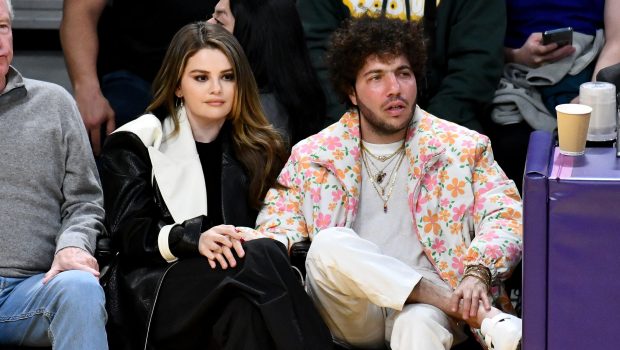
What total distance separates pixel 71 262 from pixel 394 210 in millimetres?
934

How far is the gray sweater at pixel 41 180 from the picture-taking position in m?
3.65

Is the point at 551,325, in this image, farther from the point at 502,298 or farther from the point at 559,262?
the point at 502,298

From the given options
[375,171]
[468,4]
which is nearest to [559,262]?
[375,171]

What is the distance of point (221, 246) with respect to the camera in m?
3.49

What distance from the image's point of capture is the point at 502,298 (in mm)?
3574

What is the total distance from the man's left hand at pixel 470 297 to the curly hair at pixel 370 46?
0.75 m

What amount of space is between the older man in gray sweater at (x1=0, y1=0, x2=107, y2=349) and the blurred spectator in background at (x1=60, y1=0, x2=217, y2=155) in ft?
2.15

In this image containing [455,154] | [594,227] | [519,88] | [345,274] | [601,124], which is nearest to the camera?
[594,227]

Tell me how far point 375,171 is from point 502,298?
22.1 inches

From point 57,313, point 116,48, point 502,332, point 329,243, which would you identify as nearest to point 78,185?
point 57,313

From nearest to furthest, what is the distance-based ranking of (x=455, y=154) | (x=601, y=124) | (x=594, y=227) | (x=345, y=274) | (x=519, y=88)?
(x=594, y=227)
(x=601, y=124)
(x=345, y=274)
(x=455, y=154)
(x=519, y=88)

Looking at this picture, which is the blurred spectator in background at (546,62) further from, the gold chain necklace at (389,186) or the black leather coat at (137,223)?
the black leather coat at (137,223)

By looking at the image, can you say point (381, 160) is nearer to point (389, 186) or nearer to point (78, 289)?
point (389, 186)

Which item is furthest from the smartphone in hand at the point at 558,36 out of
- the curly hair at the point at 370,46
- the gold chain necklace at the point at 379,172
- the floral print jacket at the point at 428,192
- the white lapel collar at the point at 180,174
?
the white lapel collar at the point at 180,174
